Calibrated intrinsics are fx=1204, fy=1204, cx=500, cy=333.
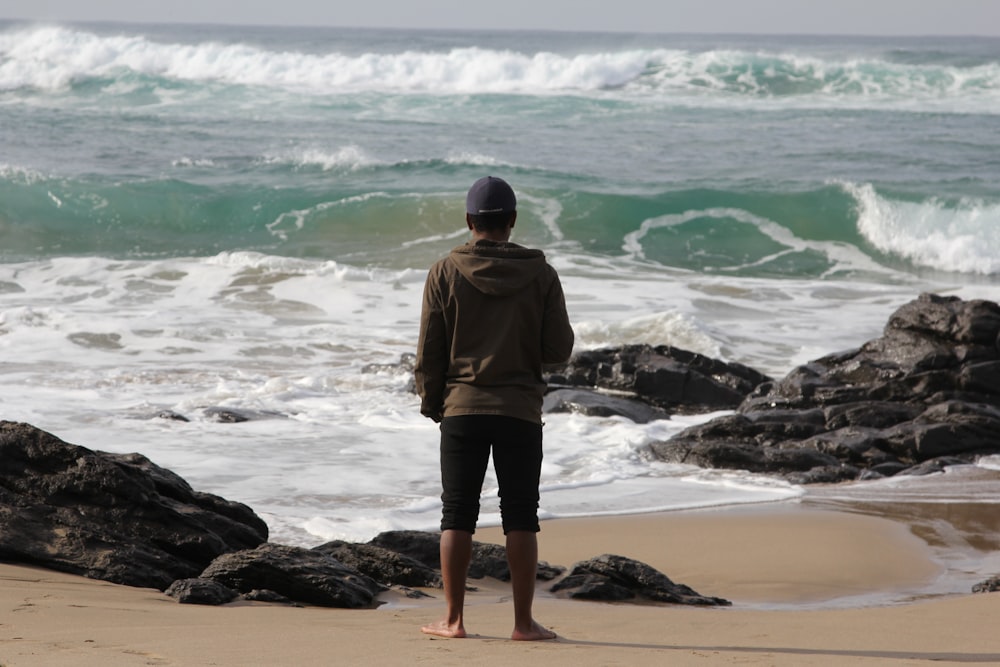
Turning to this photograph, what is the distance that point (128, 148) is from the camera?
29.0 metres

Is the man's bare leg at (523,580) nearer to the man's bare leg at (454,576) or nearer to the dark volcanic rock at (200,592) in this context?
the man's bare leg at (454,576)

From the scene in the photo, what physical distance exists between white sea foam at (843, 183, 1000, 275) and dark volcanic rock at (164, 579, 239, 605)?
57.6 feet

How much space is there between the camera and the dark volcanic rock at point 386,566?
527 centimetres

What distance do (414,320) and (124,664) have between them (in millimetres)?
11281

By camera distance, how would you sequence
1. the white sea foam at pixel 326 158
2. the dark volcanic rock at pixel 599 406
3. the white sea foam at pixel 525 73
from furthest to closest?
the white sea foam at pixel 525 73
the white sea foam at pixel 326 158
the dark volcanic rock at pixel 599 406

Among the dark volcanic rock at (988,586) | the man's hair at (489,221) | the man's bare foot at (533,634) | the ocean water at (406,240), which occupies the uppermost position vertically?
the ocean water at (406,240)

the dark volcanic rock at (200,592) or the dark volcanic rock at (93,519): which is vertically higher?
the dark volcanic rock at (93,519)

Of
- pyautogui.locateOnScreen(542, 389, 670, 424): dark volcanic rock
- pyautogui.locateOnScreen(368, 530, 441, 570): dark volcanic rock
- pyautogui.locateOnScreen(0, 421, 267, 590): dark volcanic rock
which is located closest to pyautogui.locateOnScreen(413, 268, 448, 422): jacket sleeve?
pyautogui.locateOnScreen(0, 421, 267, 590): dark volcanic rock

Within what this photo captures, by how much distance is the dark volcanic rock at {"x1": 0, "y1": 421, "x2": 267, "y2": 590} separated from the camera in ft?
15.7

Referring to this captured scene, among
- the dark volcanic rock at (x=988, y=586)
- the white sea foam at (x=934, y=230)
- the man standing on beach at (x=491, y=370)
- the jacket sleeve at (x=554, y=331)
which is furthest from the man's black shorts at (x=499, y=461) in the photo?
the white sea foam at (x=934, y=230)

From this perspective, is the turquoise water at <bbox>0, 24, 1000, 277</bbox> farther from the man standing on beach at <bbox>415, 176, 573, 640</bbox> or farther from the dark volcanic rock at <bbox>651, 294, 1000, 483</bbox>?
the man standing on beach at <bbox>415, 176, 573, 640</bbox>

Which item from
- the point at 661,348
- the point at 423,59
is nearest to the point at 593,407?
the point at 661,348

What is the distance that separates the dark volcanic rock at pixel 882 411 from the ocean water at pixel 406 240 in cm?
36

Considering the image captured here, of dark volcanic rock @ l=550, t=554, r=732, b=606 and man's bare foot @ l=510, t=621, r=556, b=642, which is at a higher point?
dark volcanic rock @ l=550, t=554, r=732, b=606
